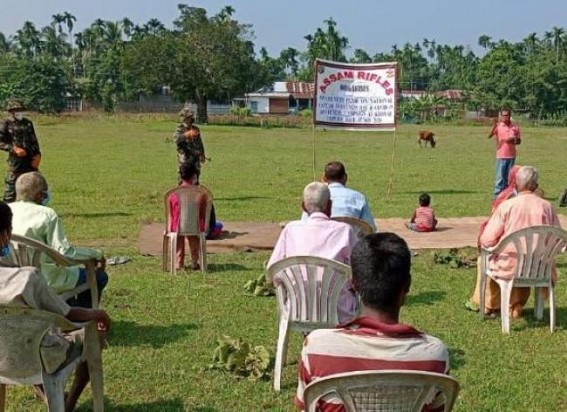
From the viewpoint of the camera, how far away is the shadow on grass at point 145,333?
5898 millimetres

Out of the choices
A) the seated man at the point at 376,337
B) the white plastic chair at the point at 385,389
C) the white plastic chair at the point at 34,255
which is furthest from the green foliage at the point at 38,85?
the white plastic chair at the point at 385,389

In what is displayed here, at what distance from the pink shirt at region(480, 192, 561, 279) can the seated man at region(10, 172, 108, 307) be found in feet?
10.4

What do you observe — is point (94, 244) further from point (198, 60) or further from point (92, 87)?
point (92, 87)

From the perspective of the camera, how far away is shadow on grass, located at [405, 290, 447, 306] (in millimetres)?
7289

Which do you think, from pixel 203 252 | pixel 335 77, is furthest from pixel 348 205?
pixel 335 77

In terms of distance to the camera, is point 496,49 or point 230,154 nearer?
point 230,154

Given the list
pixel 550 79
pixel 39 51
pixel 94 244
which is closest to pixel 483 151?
pixel 94 244

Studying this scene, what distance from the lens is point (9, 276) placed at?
3760 mm

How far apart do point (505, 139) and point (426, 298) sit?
7.09 metres

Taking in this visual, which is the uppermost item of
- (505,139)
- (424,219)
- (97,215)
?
(505,139)

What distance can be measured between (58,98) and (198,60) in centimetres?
2404

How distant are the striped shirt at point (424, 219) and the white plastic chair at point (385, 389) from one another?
7.99 metres

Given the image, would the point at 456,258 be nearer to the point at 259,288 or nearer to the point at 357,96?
the point at 259,288

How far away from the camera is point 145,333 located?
6.13m
